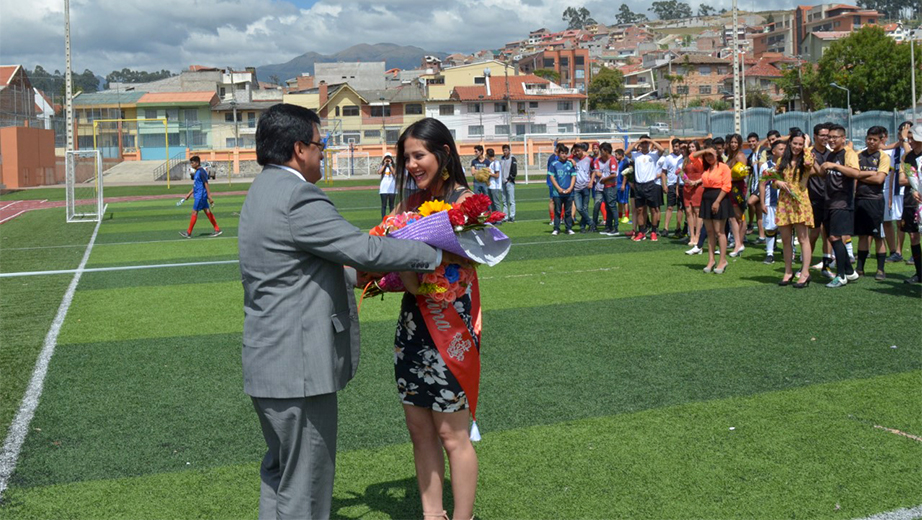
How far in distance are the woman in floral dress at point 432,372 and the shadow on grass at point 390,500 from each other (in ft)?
1.34

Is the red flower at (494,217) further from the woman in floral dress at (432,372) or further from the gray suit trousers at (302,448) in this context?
the gray suit trousers at (302,448)

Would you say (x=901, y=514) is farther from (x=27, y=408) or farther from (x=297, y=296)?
(x=27, y=408)

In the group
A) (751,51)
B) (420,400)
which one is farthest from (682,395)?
(751,51)

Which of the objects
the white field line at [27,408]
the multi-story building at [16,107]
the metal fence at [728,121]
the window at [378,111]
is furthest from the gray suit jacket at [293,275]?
the window at [378,111]

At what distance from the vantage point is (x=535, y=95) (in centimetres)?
8356

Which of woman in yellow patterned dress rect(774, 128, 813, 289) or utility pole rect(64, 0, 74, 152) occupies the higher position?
utility pole rect(64, 0, 74, 152)

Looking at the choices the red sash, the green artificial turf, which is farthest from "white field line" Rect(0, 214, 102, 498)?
the red sash

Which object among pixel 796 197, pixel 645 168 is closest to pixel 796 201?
pixel 796 197

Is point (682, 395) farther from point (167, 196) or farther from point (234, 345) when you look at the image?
point (167, 196)

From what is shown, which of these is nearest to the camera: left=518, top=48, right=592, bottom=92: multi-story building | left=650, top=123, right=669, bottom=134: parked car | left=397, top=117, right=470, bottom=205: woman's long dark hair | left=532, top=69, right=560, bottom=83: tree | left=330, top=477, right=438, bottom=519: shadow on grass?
left=397, top=117, right=470, bottom=205: woman's long dark hair

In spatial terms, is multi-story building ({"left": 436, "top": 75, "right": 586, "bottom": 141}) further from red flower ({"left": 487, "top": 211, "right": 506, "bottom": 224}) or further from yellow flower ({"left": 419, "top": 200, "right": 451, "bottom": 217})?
yellow flower ({"left": 419, "top": 200, "right": 451, "bottom": 217})

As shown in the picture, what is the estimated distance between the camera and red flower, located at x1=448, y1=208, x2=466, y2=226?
3.95 m

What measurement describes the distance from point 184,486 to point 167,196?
119 ft

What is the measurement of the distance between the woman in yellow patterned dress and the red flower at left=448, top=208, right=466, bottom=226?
8045 mm
